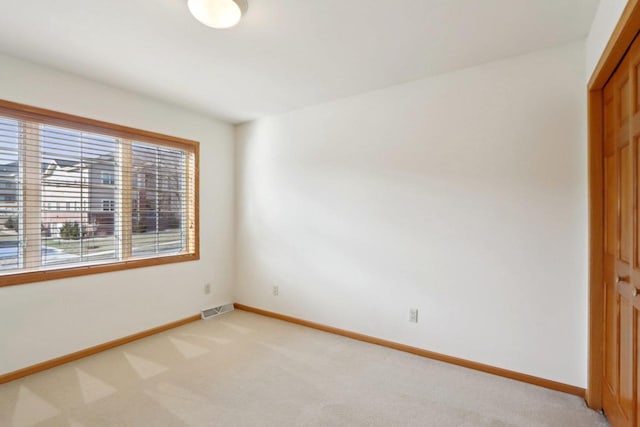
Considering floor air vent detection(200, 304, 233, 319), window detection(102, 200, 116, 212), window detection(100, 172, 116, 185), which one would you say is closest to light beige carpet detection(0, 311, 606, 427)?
floor air vent detection(200, 304, 233, 319)

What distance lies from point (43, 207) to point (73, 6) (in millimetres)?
1620

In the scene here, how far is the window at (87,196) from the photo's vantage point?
2428 mm

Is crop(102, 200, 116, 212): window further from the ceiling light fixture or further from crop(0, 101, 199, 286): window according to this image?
the ceiling light fixture

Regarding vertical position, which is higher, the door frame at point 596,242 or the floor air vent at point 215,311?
the door frame at point 596,242

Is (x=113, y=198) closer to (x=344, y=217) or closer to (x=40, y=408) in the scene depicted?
(x=40, y=408)

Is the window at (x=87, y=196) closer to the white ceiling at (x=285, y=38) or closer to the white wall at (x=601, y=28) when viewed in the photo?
the white ceiling at (x=285, y=38)

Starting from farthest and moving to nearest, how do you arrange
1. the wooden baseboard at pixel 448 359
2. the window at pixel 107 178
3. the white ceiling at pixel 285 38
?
the window at pixel 107 178 → the wooden baseboard at pixel 448 359 → the white ceiling at pixel 285 38

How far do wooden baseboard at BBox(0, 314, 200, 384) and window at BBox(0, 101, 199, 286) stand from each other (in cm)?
68

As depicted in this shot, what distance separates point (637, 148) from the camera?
1484 millimetres

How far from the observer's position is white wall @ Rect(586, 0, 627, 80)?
1498 millimetres

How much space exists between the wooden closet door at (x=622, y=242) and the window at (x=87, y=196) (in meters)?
3.73

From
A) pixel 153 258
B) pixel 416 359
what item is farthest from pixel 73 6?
pixel 416 359

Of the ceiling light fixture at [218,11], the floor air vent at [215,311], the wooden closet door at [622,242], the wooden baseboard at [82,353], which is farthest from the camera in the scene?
the floor air vent at [215,311]

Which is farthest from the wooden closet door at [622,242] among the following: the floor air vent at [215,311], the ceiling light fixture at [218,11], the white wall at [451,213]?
the floor air vent at [215,311]
